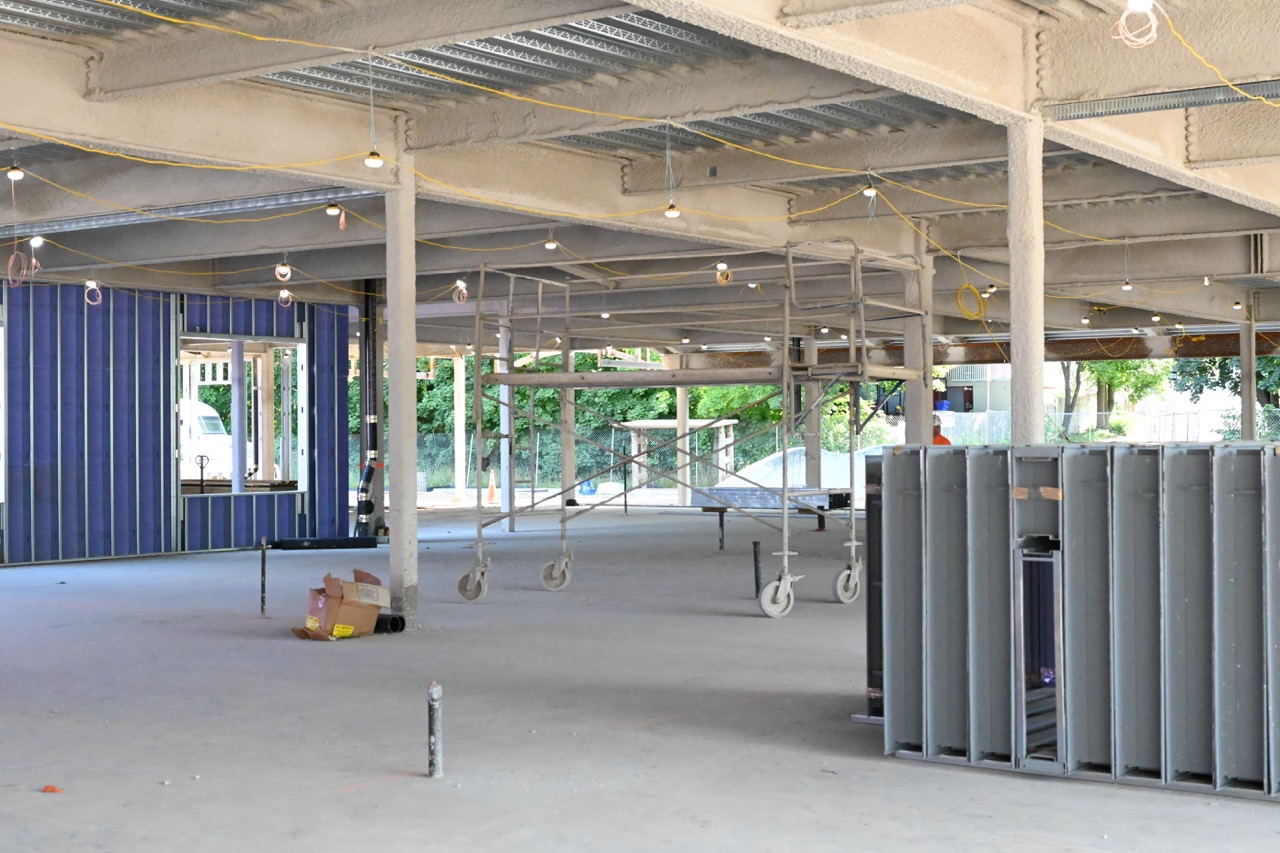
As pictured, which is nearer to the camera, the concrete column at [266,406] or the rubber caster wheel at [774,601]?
the rubber caster wheel at [774,601]

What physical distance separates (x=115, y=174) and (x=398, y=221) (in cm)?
366

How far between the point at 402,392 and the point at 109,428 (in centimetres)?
975

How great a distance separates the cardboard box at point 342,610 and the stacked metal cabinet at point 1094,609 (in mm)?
6106

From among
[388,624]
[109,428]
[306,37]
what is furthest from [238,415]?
[306,37]

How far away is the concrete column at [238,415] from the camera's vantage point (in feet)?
76.4

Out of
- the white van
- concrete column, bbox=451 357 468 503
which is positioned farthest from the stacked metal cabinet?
the white van

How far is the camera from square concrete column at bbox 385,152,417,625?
13180mm

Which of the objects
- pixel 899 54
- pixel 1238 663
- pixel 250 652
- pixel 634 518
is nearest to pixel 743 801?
pixel 1238 663

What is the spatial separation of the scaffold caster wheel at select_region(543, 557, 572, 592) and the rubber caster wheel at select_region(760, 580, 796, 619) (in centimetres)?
325

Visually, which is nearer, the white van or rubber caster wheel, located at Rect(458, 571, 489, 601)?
rubber caster wheel, located at Rect(458, 571, 489, 601)

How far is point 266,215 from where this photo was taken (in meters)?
18.1

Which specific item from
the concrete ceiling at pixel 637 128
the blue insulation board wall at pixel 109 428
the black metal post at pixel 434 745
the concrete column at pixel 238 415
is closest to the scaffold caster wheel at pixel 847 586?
the concrete ceiling at pixel 637 128

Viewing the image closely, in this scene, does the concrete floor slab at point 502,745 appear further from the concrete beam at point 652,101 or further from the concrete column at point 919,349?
the concrete beam at point 652,101

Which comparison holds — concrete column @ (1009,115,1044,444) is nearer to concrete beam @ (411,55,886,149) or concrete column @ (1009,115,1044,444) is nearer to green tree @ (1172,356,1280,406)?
concrete beam @ (411,55,886,149)
